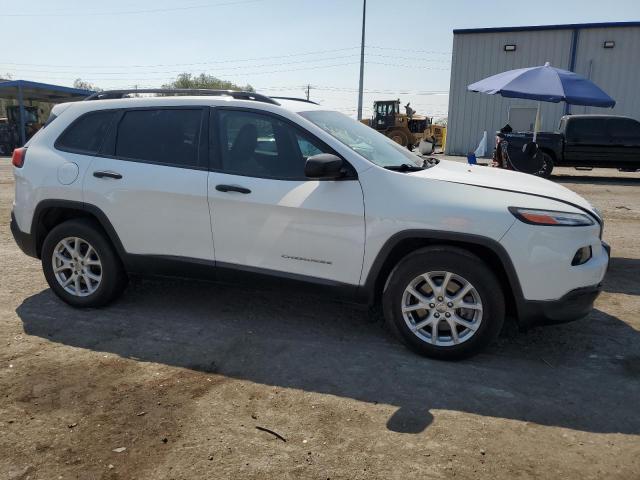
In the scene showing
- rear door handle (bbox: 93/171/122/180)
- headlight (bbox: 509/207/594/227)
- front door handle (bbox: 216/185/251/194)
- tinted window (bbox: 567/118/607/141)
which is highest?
tinted window (bbox: 567/118/607/141)

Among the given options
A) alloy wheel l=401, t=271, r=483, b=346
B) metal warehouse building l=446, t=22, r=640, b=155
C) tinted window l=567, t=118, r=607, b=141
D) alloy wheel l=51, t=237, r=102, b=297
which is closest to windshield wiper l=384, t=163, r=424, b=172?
alloy wheel l=401, t=271, r=483, b=346

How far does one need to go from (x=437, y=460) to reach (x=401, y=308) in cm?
123

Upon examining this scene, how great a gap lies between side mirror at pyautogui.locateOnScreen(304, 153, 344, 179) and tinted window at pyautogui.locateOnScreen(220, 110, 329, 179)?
23cm

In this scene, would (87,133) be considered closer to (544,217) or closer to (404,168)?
(404,168)

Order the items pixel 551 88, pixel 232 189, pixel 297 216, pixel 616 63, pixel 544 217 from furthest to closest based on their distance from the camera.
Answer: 1. pixel 616 63
2. pixel 551 88
3. pixel 232 189
4. pixel 297 216
5. pixel 544 217

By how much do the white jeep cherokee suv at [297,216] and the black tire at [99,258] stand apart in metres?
0.01

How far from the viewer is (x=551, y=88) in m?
7.09

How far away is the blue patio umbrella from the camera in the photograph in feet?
23.2

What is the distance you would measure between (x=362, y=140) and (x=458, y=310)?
1.50 meters

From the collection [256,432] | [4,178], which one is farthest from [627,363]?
[4,178]

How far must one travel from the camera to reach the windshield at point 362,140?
157 inches

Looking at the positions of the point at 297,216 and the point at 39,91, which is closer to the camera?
the point at 297,216

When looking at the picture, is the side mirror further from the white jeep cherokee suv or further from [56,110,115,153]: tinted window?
[56,110,115,153]: tinted window

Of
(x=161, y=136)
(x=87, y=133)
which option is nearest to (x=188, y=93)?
(x=161, y=136)
